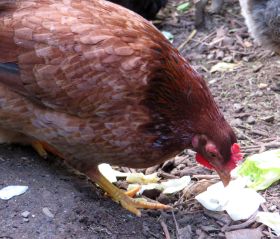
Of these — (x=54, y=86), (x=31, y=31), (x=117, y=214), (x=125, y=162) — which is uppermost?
(x=31, y=31)

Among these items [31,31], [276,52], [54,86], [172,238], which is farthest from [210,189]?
[276,52]

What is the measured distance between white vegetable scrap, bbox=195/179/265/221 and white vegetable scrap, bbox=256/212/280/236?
0.19 feet

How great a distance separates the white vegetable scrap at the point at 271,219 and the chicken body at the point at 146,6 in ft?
9.55

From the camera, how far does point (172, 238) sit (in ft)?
9.89

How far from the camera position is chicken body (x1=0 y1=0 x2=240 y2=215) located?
116 inches

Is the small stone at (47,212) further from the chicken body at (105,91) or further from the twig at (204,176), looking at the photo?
the twig at (204,176)

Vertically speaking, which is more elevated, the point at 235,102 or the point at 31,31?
the point at 31,31

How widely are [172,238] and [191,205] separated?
0.38 m

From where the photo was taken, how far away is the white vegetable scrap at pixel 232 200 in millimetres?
3188

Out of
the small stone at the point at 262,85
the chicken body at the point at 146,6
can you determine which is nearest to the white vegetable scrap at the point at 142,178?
the small stone at the point at 262,85

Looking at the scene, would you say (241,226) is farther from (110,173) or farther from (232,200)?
(110,173)

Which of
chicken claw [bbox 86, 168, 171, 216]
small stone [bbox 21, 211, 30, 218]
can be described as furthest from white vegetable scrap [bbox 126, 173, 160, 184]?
small stone [bbox 21, 211, 30, 218]

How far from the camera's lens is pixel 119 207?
3.24 meters

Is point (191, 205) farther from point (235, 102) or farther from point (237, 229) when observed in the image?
point (235, 102)
